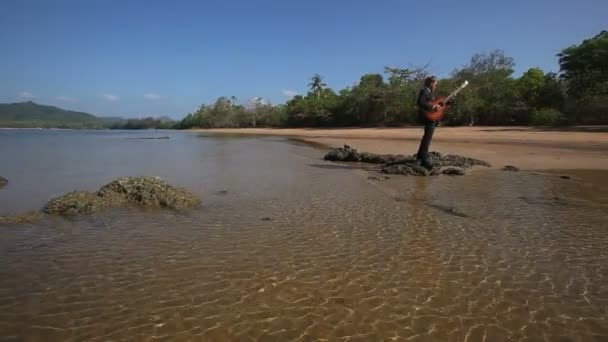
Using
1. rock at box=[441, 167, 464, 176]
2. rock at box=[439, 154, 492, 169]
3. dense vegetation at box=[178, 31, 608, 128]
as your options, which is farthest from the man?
dense vegetation at box=[178, 31, 608, 128]

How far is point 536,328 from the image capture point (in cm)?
295

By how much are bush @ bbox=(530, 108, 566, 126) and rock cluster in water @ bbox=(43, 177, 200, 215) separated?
127 ft

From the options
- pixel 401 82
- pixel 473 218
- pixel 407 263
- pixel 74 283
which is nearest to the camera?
pixel 74 283

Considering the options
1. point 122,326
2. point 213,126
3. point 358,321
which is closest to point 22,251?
point 122,326

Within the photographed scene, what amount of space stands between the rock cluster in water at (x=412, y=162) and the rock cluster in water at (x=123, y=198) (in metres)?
6.28

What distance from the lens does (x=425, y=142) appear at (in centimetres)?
1080

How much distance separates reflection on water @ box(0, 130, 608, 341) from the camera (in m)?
2.96

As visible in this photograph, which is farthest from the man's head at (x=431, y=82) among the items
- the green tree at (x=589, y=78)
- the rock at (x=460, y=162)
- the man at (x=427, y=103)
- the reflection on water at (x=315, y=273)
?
the green tree at (x=589, y=78)

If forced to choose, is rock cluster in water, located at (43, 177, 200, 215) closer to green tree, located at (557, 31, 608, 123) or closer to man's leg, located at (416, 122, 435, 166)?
man's leg, located at (416, 122, 435, 166)

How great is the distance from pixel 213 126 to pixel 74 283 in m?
117

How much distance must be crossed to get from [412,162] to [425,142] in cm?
103

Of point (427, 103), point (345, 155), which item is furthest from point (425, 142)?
point (345, 155)

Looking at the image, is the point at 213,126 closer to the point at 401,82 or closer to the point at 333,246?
the point at 401,82

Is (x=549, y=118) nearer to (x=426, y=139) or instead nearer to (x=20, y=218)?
(x=426, y=139)
